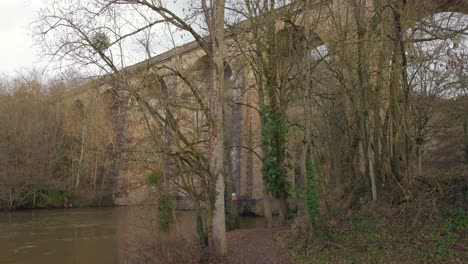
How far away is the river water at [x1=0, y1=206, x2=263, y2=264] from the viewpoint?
9.85m

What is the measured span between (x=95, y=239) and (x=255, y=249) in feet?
33.3

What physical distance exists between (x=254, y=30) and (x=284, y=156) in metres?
3.92

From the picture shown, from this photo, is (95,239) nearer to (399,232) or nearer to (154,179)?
(154,179)

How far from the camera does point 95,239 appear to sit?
18.2 meters

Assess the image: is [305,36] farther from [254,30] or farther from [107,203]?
[107,203]

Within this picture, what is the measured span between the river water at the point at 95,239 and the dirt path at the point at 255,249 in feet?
3.14

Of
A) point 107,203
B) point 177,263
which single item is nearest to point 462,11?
point 177,263

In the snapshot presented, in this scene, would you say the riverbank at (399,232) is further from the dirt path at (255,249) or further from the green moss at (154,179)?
the green moss at (154,179)

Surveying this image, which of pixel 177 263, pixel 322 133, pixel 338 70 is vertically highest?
pixel 338 70

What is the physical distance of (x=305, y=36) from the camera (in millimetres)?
9953

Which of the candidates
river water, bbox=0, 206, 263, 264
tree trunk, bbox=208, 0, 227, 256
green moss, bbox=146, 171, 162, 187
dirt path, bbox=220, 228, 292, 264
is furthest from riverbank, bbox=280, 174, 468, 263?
green moss, bbox=146, 171, 162, 187

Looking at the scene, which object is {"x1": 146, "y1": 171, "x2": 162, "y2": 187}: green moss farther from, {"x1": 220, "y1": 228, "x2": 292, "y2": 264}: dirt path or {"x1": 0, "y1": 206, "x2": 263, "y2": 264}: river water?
{"x1": 220, "y1": 228, "x2": 292, "y2": 264}: dirt path

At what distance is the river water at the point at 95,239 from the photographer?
9852 mm

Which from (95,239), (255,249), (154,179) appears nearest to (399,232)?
(255,249)
